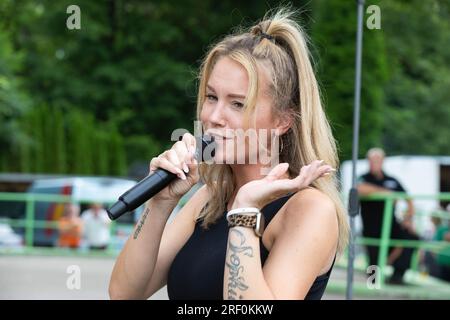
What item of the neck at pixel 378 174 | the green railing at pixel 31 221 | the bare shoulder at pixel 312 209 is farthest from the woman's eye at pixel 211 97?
the green railing at pixel 31 221

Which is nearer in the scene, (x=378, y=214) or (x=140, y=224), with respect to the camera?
(x=140, y=224)

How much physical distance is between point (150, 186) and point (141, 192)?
3 cm

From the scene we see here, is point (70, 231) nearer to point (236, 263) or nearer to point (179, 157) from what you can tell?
point (179, 157)

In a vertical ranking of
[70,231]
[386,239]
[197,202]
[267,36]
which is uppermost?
[267,36]

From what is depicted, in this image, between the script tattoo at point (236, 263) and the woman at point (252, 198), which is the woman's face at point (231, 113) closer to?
the woman at point (252, 198)

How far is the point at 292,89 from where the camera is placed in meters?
2.36

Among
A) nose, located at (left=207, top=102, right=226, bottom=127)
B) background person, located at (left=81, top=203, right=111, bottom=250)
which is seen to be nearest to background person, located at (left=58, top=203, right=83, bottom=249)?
background person, located at (left=81, top=203, right=111, bottom=250)

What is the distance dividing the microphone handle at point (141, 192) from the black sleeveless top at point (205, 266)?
23 centimetres

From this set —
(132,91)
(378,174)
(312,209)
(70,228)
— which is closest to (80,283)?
(378,174)

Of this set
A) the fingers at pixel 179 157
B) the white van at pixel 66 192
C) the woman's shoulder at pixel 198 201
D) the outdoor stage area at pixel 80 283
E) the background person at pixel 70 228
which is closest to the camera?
the fingers at pixel 179 157

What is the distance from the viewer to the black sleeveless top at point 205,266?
230 cm

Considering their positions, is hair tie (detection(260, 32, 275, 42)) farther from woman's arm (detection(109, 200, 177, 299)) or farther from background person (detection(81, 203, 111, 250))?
background person (detection(81, 203, 111, 250))
